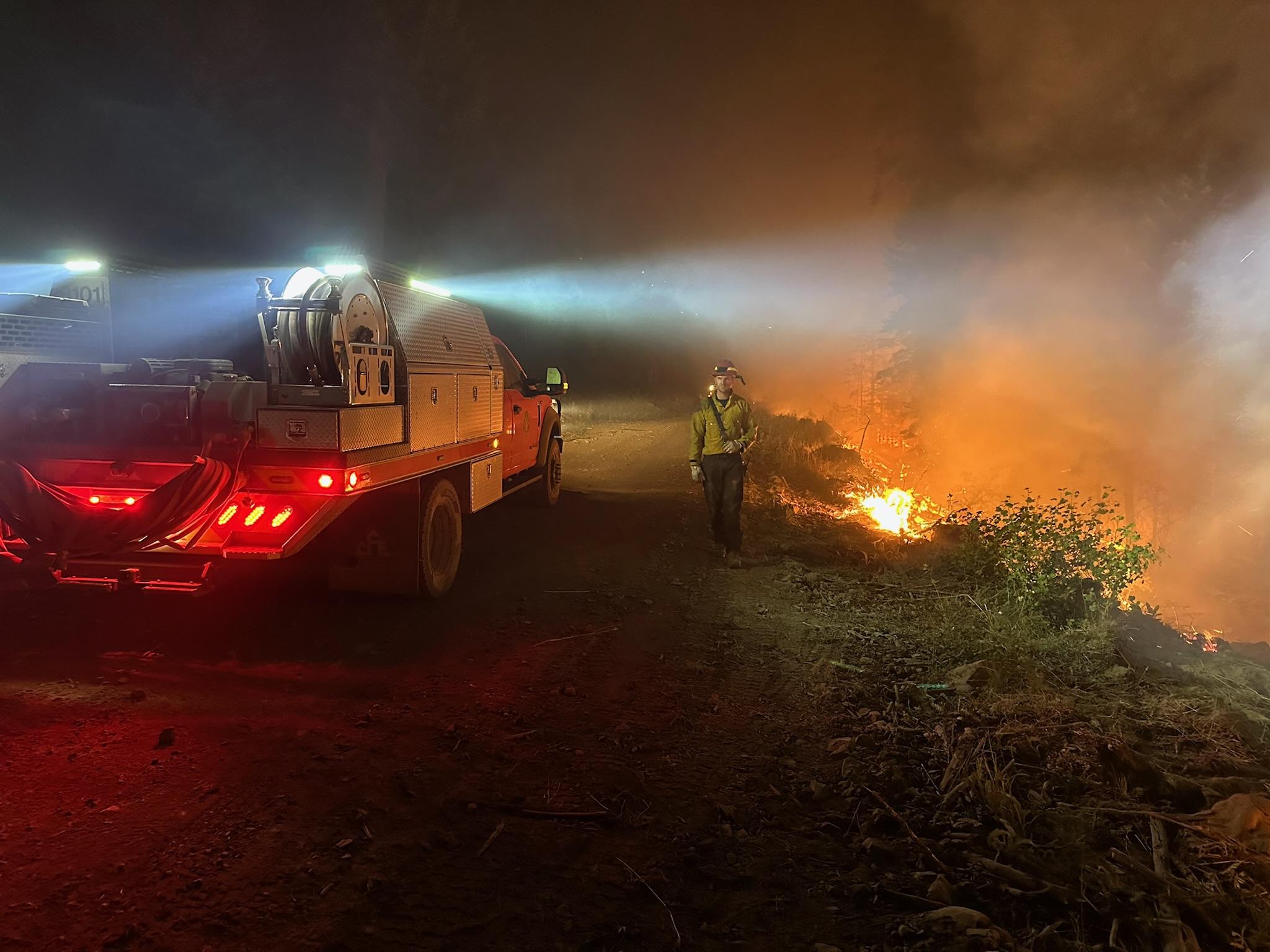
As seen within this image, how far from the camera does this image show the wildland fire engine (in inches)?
183

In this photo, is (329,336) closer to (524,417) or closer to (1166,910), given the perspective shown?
(524,417)

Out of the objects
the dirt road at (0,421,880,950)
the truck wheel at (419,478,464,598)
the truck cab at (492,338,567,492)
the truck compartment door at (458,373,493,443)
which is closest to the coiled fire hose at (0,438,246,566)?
the dirt road at (0,421,880,950)

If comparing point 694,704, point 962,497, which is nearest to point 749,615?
point 694,704

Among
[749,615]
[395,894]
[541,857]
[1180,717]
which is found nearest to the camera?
[395,894]

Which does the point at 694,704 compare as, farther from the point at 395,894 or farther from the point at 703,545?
the point at 703,545

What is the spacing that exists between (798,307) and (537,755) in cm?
3427

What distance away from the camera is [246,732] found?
12.9 feet

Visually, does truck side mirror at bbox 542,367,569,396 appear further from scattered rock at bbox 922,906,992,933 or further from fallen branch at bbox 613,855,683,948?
scattered rock at bbox 922,906,992,933

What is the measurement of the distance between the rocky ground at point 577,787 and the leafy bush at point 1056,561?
706 mm

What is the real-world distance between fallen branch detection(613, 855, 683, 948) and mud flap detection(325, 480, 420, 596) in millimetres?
3620

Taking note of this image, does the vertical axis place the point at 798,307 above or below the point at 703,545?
above

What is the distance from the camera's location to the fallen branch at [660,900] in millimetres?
2553

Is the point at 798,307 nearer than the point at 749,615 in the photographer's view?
No

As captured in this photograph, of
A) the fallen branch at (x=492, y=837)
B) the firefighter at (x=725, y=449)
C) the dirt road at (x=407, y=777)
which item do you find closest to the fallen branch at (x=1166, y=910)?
the dirt road at (x=407, y=777)
